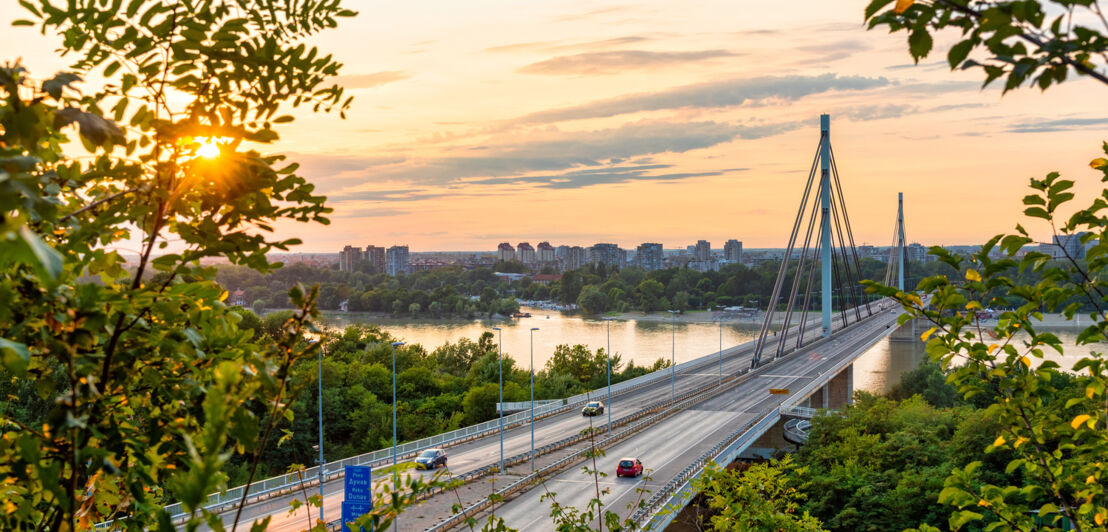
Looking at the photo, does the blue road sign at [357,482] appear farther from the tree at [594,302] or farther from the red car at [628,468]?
the tree at [594,302]

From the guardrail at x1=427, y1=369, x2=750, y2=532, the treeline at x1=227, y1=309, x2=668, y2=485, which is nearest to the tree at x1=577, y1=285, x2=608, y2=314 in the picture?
the treeline at x1=227, y1=309, x2=668, y2=485

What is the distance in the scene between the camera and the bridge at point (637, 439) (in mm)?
15466

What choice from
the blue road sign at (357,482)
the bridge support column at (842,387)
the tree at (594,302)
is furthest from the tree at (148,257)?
the tree at (594,302)

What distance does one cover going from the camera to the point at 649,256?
14475 centimetres

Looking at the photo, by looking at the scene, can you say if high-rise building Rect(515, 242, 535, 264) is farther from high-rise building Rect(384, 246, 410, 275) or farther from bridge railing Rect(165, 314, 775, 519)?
bridge railing Rect(165, 314, 775, 519)

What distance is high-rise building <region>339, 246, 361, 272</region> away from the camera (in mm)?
109250

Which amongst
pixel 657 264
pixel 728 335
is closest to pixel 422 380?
pixel 728 335

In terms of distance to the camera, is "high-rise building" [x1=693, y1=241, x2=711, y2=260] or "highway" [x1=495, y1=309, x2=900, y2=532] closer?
"highway" [x1=495, y1=309, x2=900, y2=532]

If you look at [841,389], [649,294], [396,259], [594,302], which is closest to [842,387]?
A: [841,389]

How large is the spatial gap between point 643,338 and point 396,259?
7236 centimetres

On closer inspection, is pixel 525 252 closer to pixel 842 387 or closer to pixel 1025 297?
pixel 842 387

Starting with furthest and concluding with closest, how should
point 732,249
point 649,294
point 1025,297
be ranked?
point 732,249, point 649,294, point 1025,297

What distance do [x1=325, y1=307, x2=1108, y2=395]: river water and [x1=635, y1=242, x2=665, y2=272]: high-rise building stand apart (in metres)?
71.3

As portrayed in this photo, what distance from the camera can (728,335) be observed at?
187ft
